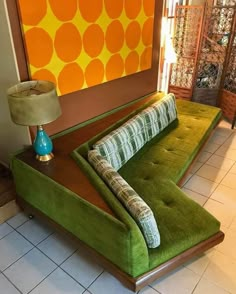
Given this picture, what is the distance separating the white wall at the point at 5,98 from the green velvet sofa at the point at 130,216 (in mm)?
299

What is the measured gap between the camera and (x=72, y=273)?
1.94m

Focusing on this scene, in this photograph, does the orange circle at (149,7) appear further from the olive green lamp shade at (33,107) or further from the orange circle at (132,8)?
the olive green lamp shade at (33,107)

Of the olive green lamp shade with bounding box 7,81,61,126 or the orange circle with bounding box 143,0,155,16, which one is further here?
the orange circle with bounding box 143,0,155,16

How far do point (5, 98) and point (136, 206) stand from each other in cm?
153

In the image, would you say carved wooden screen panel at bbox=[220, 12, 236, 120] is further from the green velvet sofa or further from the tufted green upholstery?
the green velvet sofa

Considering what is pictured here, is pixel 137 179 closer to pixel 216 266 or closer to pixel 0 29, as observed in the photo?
pixel 216 266

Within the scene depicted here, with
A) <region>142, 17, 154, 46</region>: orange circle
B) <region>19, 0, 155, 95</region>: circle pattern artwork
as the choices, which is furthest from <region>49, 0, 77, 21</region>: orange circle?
<region>142, 17, 154, 46</region>: orange circle

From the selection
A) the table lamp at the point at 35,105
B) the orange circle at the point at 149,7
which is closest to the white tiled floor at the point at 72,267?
the table lamp at the point at 35,105

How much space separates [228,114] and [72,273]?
3.56 meters

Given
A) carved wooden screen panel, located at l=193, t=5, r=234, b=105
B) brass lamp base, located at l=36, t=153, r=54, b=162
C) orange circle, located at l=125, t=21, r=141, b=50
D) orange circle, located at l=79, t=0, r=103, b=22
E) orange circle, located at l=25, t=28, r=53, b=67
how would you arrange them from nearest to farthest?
orange circle, located at l=25, t=28, r=53, b=67 < brass lamp base, located at l=36, t=153, r=54, b=162 < orange circle, located at l=79, t=0, r=103, b=22 < orange circle, located at l=125, t=21, r=141, b=50 < carved wooden screen panel, located at l=193, t=5, r=234, b=105

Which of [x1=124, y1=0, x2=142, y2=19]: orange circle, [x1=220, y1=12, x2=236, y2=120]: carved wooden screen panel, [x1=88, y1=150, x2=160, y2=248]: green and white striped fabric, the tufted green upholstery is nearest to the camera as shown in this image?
[x1=88, y1=150, x2=160, y2=248]: green and white striped fabric

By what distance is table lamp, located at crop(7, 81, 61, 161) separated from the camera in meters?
1.80

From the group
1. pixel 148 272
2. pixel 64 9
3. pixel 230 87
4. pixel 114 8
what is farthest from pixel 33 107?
pixel 230 87

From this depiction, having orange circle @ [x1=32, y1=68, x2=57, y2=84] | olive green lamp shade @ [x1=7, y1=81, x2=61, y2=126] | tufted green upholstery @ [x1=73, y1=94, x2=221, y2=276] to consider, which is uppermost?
orange circle @ [x1=32, y1=68, x2=57, y2=84]
